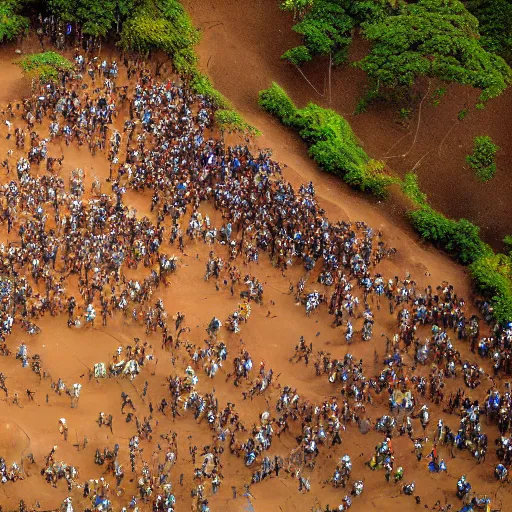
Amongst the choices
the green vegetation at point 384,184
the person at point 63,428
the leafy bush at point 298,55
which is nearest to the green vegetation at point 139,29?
the green vegetation at point 384,184

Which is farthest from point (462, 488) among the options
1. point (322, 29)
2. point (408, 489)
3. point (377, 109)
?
point (322, 29)

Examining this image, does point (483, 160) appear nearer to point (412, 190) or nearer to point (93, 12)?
point (412, 190)

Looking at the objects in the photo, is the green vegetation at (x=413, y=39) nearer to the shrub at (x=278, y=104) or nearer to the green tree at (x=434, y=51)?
the green tree at (x=434, y=51)

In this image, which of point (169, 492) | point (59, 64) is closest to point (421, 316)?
point (169, 492)

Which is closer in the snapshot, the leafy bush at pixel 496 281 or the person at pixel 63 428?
the person at pixel 63 428

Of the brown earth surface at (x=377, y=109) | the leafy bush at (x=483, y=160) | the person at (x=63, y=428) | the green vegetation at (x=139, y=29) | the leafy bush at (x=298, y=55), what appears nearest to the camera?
the person at (x=63, y=428)

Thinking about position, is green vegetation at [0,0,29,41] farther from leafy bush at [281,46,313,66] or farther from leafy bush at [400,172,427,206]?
leafy bush at [400,172,427,206]

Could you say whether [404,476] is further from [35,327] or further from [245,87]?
[245,87]
